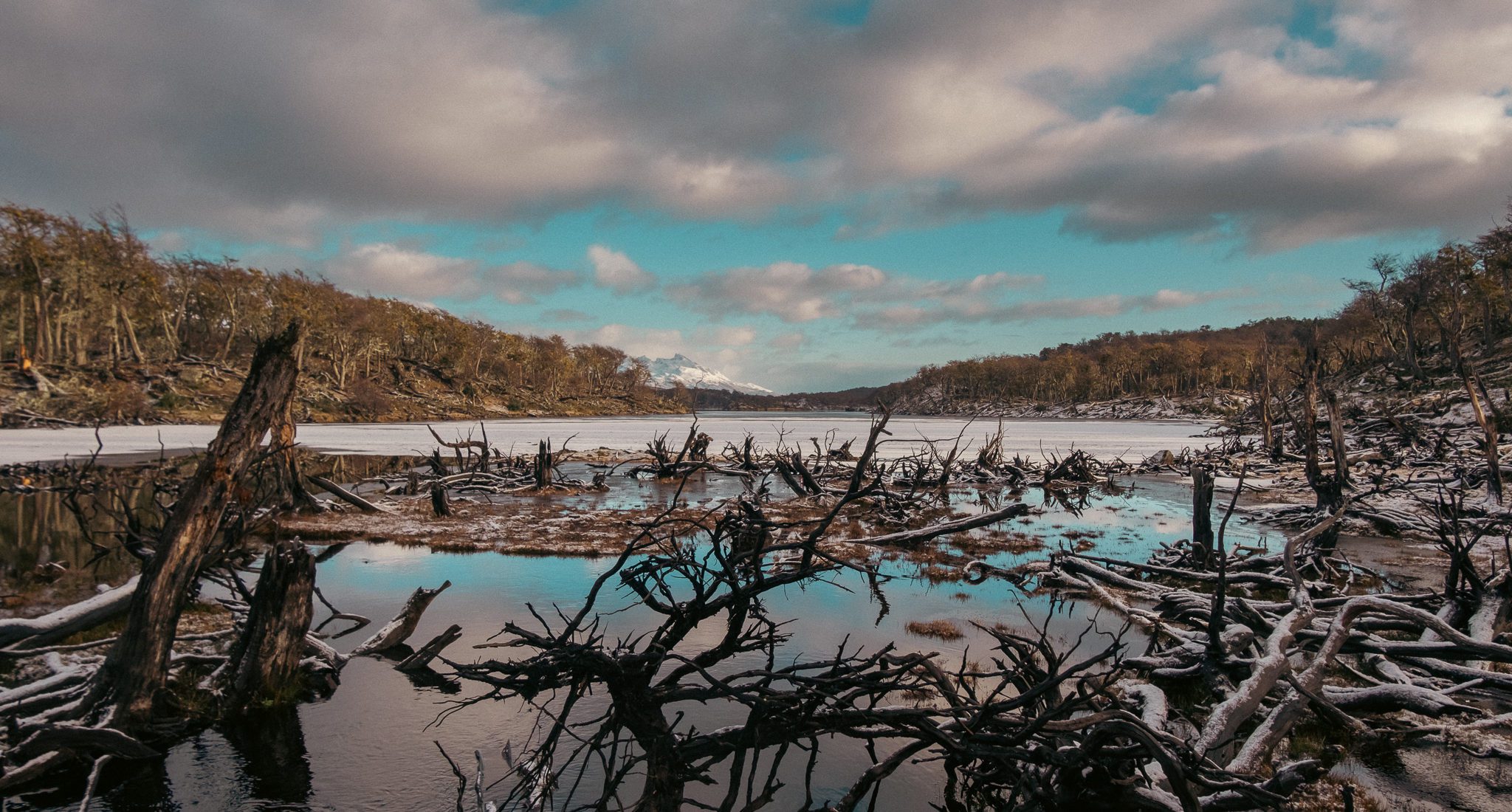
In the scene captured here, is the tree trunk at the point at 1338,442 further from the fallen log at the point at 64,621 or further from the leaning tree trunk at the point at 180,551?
the fallen log at the point at 64,621

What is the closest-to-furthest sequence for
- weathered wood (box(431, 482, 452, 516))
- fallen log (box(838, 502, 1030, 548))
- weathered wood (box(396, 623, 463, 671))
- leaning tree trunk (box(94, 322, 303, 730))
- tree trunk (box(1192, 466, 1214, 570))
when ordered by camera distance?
leaning tree trunk (box(94, 322, 303, 730)) < weathered wood (box(396, 623, 463, 671)) < fallen log (box(838, 502, 1030, 548)) < tree trunk (box(1192, 466, 1214, 570)) < weathered wood (box(431, 482, 452, 516))

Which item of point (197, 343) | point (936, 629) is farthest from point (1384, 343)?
point (197, 343)

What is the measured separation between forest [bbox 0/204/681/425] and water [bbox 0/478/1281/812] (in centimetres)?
4759

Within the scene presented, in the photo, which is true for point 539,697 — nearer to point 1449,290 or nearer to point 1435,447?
point 1435,447

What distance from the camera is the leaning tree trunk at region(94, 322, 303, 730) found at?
581 centimetres

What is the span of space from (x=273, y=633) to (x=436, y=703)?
1.88 m

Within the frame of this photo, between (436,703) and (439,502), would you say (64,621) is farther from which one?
(439,502)

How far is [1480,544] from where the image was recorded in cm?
1404

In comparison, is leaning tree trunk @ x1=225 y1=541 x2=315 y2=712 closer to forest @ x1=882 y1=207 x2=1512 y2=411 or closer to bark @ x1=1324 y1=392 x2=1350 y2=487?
forest @ x1=882 y1=207 x2=1512 y2=411

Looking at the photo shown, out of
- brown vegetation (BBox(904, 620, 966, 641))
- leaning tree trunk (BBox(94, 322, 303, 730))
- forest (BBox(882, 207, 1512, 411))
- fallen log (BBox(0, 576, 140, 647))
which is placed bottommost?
brown vegetation (BBox(904, 620, 966, 641))

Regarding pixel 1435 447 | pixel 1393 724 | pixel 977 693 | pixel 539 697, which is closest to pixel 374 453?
pixel 539 697

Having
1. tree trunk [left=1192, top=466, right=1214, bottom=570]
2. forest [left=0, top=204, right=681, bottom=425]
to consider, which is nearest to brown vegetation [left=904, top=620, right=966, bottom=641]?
tree trunk [left=1192, top=466, right=1214, bottom=570]

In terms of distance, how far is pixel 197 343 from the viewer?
8762 cm

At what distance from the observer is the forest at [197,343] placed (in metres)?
56.7
